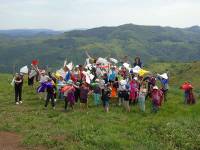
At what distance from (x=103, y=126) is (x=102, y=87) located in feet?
18.4

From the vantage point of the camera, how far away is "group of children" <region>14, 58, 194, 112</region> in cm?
3083

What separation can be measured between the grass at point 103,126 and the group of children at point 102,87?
2.47ft

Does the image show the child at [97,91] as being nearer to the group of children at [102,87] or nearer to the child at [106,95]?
the group of children at [102,87]

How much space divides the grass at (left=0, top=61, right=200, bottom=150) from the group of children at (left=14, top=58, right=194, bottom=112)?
75 cm

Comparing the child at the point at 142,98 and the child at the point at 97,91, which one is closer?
the child at the point at 142,98

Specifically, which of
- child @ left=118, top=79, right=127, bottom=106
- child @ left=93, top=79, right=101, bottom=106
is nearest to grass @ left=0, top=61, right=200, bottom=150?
child @ left=93, top=79, right=101, bottom=106

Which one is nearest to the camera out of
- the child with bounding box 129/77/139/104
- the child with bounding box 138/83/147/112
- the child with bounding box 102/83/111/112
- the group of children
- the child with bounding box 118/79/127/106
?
the child with bounding box 102/83/111/112

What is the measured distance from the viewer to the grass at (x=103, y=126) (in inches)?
906

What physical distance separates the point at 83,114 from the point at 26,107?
5.81 meters

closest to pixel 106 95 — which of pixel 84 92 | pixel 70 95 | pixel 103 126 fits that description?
pixel 84 92

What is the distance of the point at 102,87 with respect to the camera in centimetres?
3130

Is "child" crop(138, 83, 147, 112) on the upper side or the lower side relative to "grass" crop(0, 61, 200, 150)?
upper

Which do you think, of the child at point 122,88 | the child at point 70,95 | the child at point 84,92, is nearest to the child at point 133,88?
the child at point 122,88

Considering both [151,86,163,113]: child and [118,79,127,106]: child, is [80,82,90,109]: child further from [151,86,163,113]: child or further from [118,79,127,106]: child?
[151,86,163,113]: child
